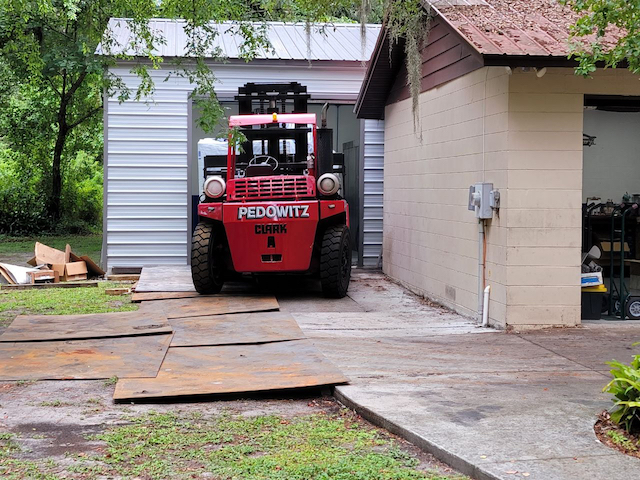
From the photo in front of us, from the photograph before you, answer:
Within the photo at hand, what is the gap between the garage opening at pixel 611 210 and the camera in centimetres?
976

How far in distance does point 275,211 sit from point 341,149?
33.6ft

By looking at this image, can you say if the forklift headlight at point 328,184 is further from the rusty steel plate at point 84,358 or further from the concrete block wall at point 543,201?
the rusty steel plate at point 84,358

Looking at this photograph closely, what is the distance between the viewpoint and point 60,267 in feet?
47.5

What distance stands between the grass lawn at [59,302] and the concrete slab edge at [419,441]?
5540 mm

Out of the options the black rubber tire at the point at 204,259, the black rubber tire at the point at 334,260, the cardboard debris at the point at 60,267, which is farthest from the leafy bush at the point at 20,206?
the black rubber tire at the point at 334,260

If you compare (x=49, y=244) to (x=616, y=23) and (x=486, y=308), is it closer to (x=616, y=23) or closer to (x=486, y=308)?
(x=486, y=308)

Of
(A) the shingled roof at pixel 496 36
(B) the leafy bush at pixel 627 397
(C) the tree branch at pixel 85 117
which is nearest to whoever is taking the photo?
(B) the leafy bush at pixel 627 397

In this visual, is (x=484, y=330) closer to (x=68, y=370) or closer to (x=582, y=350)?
(x=582, y=350)

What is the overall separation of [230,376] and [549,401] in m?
2.63

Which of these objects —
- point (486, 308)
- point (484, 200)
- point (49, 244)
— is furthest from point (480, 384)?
point (49, 244)

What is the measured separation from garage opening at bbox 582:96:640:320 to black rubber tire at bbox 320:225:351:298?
10.6ft

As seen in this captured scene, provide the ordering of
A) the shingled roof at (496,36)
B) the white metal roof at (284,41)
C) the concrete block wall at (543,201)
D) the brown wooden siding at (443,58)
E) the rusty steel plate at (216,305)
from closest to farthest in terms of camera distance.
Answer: the shingled roof at (496,36), the concrete block wall at (543,201), the brown wooden siding at (443,58), the rusty steel plate at (216,305), the white metal roof at (284,41)

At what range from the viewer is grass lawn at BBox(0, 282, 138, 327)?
10984mm

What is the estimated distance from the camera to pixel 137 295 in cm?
1196
